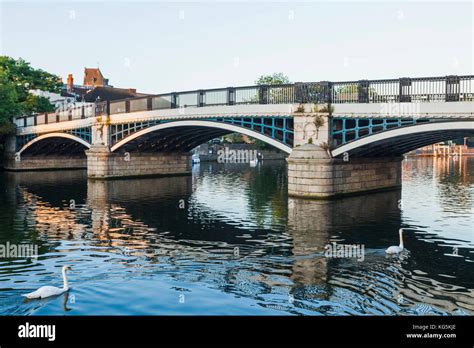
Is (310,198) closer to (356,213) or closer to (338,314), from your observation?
(356,213)

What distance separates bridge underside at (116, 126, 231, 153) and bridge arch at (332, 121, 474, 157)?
640 inches

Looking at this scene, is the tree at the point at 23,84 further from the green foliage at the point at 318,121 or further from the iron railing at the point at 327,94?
the green foliage at the point at 318,121

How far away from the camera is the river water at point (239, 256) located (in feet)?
43.9

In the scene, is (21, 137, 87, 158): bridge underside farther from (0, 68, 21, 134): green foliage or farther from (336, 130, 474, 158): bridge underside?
(336, 130, 474, 158): bridge underside

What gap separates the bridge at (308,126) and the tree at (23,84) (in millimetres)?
16655

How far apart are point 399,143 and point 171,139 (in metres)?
25.9

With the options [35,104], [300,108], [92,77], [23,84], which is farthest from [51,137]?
[92,77]

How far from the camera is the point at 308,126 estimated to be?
3491 centimetres

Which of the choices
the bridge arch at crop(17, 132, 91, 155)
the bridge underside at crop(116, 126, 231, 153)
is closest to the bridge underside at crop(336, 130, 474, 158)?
the bridge underside at crop(116, 126, 231, 153)

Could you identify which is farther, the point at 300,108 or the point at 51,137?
the point at 51,137

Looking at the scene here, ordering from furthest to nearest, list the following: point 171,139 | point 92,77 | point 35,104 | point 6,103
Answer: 1. point 92,77
2. point 35,104
3. point 6,103
4. point 171,139

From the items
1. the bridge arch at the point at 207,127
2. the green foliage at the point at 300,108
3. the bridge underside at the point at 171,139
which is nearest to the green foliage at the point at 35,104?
the bridge underside at the point at 171,139

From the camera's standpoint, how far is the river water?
13383mm

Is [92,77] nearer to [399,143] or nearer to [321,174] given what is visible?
[399,143]
